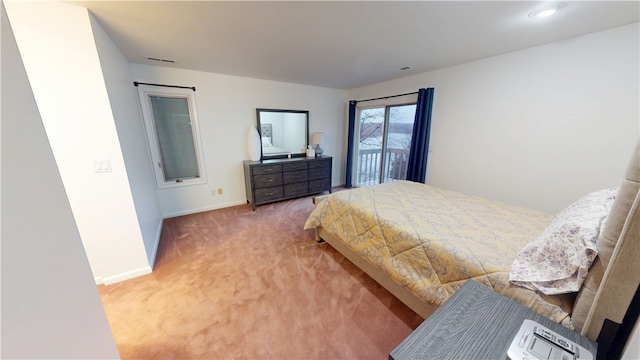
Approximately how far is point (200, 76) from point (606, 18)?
14.0ft

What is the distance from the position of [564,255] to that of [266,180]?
3280mm

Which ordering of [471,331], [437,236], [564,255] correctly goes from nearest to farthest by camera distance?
1. [471,331]
2. [564,255]
3. [437,236]

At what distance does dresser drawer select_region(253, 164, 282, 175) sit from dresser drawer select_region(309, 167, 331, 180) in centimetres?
66

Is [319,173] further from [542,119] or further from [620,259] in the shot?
[620,259]

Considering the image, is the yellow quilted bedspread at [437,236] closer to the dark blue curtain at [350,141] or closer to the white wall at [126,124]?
the white wall at [126,124]

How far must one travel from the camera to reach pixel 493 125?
2.54 metres

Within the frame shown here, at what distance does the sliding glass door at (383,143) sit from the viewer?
12.4 ft

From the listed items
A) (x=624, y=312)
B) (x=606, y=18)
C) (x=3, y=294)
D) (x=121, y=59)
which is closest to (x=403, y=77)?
(x=606, y=18)

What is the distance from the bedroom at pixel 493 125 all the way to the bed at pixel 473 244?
72cm

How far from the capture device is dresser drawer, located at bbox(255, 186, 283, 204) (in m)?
3.48

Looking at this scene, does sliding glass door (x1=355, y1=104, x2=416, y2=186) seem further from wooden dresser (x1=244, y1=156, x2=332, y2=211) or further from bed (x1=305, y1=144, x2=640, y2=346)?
bed (x1=305, y1=144, x2=640, y2=346)

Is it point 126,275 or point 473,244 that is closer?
point 473,244

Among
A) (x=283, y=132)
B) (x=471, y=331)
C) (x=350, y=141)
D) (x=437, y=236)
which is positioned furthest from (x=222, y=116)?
(x=471, y=331)

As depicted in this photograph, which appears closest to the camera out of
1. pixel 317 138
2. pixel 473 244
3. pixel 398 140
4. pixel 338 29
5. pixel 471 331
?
pixel 471 331
